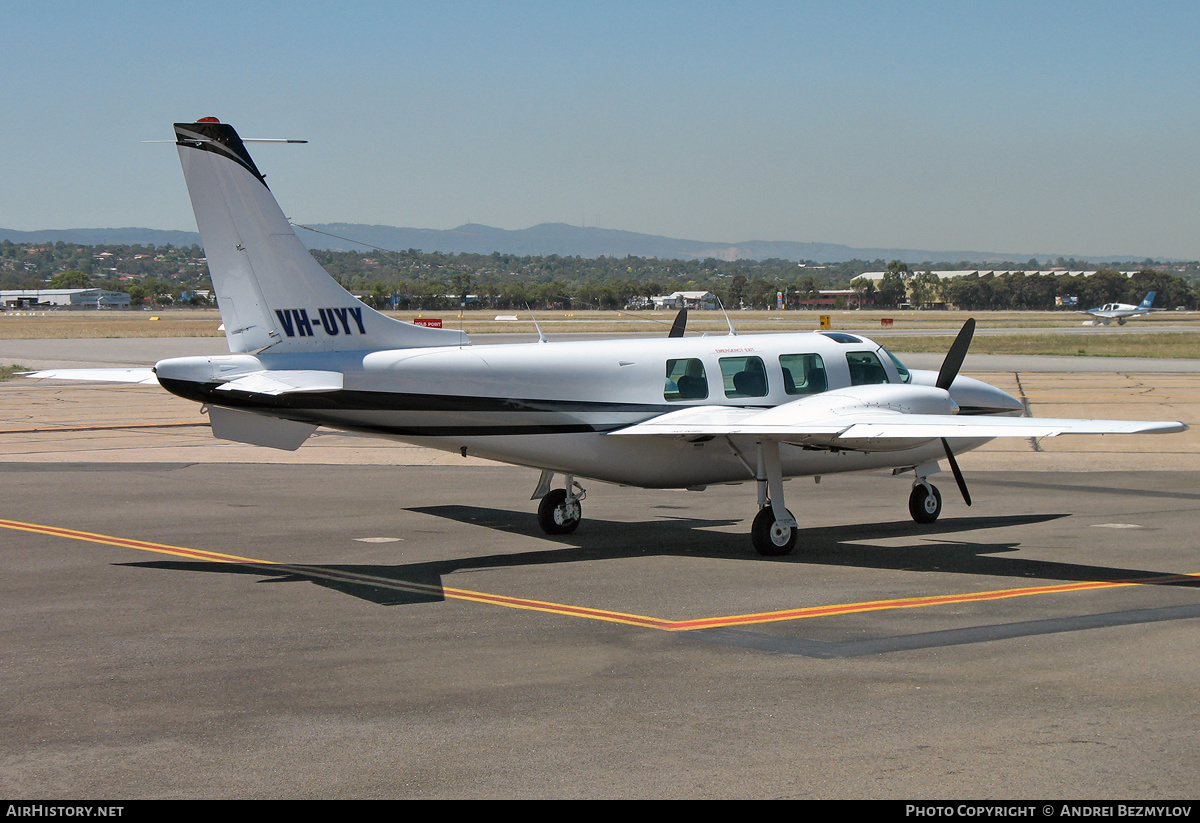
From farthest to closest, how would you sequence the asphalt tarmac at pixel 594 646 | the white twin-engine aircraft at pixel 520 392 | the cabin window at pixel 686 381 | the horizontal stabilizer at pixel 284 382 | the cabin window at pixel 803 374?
1. the cabin window at pixel 803 374
2. the cabin window at pixel 686 381
3. the white twin-engine aircraft at pixel 520 392
4. the horizontal stabilizer at pixel 284 382
5. the asphalt tarmac at pixel 594 646

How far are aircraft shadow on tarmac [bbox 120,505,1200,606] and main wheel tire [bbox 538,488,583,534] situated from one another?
15 centimetres

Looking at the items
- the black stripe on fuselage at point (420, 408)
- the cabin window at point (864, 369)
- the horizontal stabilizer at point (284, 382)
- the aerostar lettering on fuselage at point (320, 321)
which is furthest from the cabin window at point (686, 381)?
the horizontal stabilizer at point (284, 382)

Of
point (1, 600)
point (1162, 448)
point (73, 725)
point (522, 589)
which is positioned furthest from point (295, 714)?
point (1162, 448)

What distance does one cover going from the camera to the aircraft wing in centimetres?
1371

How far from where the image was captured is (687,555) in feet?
52.6

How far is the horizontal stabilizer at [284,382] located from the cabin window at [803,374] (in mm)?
6669

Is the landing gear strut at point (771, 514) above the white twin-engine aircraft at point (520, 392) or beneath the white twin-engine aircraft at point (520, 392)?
beneath

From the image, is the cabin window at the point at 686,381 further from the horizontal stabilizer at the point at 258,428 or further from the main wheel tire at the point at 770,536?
the horizontal stabilizer at the point at 258,428

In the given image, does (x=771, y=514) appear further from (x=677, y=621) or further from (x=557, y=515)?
(x=677, y=621)

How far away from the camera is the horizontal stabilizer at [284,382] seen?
1406cm

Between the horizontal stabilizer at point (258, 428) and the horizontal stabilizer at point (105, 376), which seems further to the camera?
the horizontal stabilizer at point (105, 376)

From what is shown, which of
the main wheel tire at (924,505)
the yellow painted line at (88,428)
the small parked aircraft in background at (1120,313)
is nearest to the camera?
the main wheel tire at (924,505)

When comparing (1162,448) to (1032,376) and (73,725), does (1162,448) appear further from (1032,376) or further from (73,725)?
(73,725)

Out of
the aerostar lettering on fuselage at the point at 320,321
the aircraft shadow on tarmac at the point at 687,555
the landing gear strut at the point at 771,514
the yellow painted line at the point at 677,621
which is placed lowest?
the aircraft shadow on tarmac at the point at 687,555
